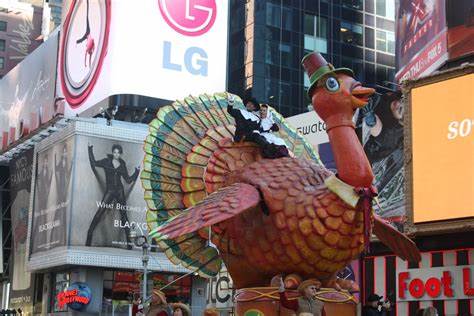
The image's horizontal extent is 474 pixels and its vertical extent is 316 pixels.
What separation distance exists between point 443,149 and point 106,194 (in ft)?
60.1

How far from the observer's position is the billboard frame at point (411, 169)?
2180 centimetres

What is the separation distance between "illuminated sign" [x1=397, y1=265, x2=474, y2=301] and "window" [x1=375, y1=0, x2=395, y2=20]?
121 ft

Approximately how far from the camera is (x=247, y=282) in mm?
11984

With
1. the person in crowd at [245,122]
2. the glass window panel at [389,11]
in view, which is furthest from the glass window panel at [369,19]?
the person in crowd at [245,122]

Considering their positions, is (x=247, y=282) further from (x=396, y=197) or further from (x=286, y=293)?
(x=396, y=197)

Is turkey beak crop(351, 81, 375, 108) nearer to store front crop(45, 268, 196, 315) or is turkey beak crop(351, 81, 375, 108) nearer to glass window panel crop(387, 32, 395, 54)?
store front crop(45, 268, 196, 315)

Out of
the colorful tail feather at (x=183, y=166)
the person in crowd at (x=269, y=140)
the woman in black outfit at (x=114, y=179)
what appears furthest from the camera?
the woman in black outfit at (x=114, y=179)

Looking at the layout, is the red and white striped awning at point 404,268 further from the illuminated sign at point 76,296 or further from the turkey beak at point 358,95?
the illuminated sign at point 76,296

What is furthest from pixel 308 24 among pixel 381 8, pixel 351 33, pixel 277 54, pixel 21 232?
pixel 21 232

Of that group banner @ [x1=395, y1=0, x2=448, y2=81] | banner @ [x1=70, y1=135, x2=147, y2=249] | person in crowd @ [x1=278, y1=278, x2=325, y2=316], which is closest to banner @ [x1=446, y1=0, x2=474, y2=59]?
banner @ [x1=395, y1=0, x2=448, y2=81]

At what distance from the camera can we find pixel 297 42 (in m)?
55.6

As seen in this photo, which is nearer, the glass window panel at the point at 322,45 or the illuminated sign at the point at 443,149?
the illuminated sign at the point at 443,149

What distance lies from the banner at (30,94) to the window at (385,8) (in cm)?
2235

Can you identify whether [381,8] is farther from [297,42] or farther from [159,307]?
[159,307]
